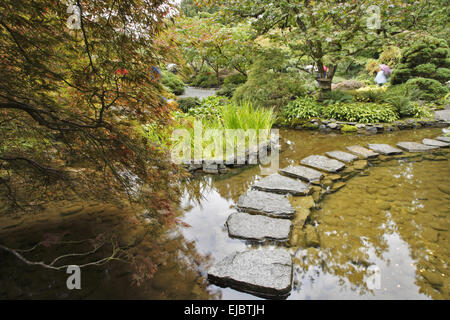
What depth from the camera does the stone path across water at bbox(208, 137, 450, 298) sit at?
1.53 meters

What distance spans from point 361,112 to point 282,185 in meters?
4.15

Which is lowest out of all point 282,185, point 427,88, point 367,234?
point 367,234

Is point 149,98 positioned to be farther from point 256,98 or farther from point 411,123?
point 411,123

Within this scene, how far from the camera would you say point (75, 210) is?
229 cm

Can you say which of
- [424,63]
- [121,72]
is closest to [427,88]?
[424,63]

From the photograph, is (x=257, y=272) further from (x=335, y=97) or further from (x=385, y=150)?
(x=335, y=97)

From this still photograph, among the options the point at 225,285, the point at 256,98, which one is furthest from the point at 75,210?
the point at 256,98

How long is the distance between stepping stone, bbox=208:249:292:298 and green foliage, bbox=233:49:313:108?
473 centimetres

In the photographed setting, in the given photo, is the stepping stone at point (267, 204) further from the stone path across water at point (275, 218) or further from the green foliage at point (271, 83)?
the green foliage at point (271, 83)

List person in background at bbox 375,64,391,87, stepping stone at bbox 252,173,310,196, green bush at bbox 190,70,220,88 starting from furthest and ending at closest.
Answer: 1. green bush at bbox 190,70,220,88
2. person in background at bbox 375,64,391,87
3. stepping stone at bbox 252,173,310,196

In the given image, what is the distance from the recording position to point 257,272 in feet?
5.16
